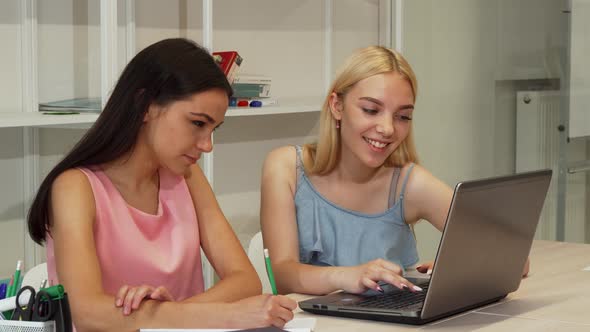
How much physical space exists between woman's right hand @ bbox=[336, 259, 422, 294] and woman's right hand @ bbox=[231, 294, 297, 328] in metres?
0.29

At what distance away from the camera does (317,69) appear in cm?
405

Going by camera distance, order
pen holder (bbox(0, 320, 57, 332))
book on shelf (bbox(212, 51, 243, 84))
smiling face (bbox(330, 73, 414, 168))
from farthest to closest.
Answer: book on shelf (bbox(212, 51, 243, 84)) → smiling face (bbox(330, 73, 414, 168)) → pen holder (bbox(0, 320, 57, 332))

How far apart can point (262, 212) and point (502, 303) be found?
2.22 feet

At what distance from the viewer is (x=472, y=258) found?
1753mm

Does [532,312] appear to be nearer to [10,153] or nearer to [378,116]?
[378,116]

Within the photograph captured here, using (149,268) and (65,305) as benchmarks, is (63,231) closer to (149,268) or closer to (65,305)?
(149,268)

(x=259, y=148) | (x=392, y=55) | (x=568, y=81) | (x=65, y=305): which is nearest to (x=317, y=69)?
(x=259, y=148)

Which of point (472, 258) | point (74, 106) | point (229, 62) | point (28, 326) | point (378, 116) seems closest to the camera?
point (28, 326)

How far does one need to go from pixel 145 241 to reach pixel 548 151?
2.39m

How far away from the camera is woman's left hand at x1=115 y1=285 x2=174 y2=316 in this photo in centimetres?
167

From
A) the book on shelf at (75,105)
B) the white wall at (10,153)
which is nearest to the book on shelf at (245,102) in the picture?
the book on shelf at (75,105)

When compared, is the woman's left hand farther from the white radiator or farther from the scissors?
the white radiator

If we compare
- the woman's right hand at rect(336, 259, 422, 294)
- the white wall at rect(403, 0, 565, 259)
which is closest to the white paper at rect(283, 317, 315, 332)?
the woman's right hand at rect(336, 259, 422, 294)

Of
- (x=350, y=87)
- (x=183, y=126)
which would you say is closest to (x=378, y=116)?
(x=350, y=87)
